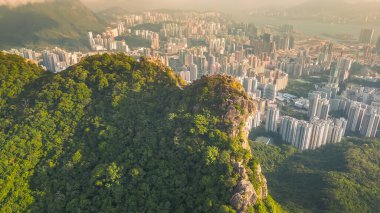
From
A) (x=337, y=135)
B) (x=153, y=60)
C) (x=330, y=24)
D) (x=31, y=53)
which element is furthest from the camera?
(x=330, y=24)

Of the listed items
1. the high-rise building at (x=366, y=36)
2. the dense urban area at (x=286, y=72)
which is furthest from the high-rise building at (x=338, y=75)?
the high-rise building at (x=366, y=36)

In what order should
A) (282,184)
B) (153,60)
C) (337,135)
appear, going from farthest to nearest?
(337,135), (282,184), (153,60)

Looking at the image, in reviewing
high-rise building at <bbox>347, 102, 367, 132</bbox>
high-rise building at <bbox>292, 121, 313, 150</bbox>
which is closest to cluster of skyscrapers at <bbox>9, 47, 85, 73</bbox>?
high-rise building at <bbox>292, 121, 313, 150</bbox>

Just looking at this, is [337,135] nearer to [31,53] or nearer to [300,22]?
[31,53]

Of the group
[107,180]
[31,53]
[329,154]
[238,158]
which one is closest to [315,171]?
[329,154]

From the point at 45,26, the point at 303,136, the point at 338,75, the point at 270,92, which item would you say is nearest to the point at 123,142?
the point at 303,136

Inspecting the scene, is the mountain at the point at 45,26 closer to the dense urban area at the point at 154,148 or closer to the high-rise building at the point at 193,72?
the high-rise building at the point at 193,72

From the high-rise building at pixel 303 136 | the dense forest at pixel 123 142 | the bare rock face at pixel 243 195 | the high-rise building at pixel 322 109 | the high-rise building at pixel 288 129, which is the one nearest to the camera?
the bare rock face at pixel 243 195
